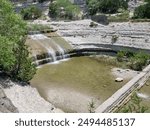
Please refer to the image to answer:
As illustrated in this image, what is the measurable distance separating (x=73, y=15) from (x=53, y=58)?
21.0 metres

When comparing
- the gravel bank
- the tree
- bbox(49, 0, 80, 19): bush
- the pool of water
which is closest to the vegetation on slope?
bbox(49, 0, 80, 19): bush

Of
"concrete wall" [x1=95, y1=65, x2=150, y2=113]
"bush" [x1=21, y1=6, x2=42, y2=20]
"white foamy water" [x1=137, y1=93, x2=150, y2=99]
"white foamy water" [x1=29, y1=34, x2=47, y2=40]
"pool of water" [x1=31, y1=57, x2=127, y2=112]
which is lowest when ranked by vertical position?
"pool of water" [x1=31, y1=57, x2=127, y2=112]

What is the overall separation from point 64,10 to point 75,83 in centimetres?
3262

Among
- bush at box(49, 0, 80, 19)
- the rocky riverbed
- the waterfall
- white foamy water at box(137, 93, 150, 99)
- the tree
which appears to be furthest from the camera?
bush at box(49, 0, 80, 19)

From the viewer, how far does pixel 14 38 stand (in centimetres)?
3159

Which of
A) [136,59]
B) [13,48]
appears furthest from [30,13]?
[13,48]

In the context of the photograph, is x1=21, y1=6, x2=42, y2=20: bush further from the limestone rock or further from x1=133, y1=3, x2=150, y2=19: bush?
the limestone rock

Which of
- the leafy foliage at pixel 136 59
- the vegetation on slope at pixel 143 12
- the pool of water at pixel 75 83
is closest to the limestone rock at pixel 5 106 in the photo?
the pool of water at pixel 75 83

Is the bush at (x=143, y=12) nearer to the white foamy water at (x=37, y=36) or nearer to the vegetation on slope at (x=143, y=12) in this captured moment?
the vegetation on slope at (x=143, y=12)

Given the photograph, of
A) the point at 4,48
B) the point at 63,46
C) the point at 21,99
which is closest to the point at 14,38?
the point at 4,48

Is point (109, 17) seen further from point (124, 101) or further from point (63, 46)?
point (124, 101)

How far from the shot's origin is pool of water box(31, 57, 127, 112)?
28177 mm

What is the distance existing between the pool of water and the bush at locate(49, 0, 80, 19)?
21.4 m

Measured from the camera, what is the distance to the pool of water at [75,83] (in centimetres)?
2818
